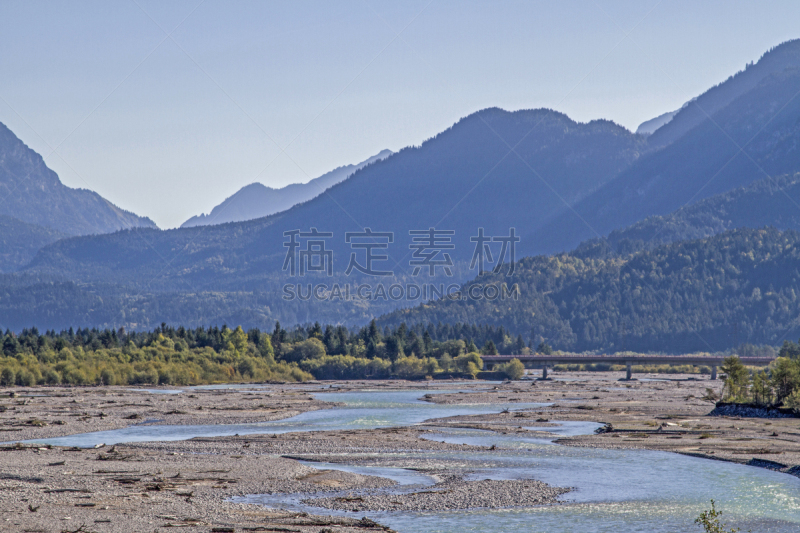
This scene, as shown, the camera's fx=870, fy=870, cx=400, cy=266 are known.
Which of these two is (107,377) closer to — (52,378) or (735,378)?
(52,378)

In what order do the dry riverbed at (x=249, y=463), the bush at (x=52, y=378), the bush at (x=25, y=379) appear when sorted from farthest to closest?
the bush at (x=52, y=378) → the bush at (x=25, y=379) → the dry riverbed at (x=249, y=463)

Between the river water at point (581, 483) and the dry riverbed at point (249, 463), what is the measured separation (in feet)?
5.22

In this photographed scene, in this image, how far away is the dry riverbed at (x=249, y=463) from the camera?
39938mm

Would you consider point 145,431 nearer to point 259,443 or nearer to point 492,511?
point 259,443

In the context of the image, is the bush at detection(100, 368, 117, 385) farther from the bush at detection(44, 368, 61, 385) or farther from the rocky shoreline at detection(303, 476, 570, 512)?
the rocky shoreline at detection(303, 476, 570, 512)

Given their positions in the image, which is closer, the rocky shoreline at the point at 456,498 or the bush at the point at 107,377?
the rocky shoreline at the point at 456,498

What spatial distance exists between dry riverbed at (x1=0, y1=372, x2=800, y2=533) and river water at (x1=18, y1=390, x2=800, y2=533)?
5.22ft

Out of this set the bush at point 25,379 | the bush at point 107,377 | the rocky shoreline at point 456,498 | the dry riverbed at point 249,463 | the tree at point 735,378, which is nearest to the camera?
the dry riverbed at point 249,463

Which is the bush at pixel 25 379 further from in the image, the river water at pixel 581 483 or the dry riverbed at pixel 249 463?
the river water at pixel 581 483

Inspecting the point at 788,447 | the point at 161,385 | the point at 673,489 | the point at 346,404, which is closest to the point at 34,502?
the point at 673,489

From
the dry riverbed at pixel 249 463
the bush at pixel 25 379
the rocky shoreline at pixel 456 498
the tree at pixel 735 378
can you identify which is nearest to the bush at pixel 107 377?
the bush at pixel 25 379

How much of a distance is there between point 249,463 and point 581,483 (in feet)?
70.5

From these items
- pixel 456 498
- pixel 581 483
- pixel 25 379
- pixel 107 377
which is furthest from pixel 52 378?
pixel 456 498

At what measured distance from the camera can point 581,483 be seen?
51969 mm
